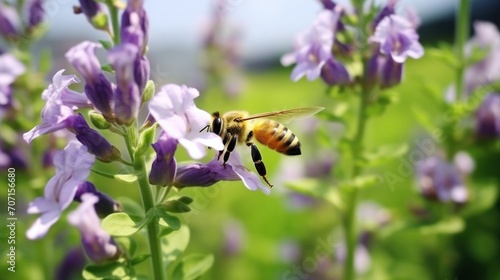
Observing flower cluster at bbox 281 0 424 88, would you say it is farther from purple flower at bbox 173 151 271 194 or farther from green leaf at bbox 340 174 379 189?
purple flower at bbox 173 151 271 194

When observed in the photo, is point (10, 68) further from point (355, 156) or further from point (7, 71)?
point (355, 156)

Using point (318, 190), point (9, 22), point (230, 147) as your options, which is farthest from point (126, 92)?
→ point (9, 22)

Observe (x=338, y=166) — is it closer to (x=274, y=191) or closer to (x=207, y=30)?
(x=274, y=191)

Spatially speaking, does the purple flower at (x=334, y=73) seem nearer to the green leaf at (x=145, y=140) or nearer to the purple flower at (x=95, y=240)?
the green leaf at (x=145, y=140)

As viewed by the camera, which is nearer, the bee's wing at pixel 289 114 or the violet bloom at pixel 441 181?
the bee's wing at pixel 289 114

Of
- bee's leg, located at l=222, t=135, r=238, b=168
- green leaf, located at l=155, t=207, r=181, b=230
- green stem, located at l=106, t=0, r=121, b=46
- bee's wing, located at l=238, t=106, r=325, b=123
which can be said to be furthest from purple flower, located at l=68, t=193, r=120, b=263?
bee's wing, located at l=238, t=106, r=325, b=123

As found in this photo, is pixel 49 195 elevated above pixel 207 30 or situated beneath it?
elevated above

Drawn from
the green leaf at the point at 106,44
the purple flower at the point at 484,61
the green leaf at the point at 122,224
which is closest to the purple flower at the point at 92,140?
the green leaf at the point at 122,224

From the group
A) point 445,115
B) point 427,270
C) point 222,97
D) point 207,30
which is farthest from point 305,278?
point 207,30

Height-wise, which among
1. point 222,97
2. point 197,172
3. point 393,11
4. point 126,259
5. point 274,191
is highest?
point 393,11
